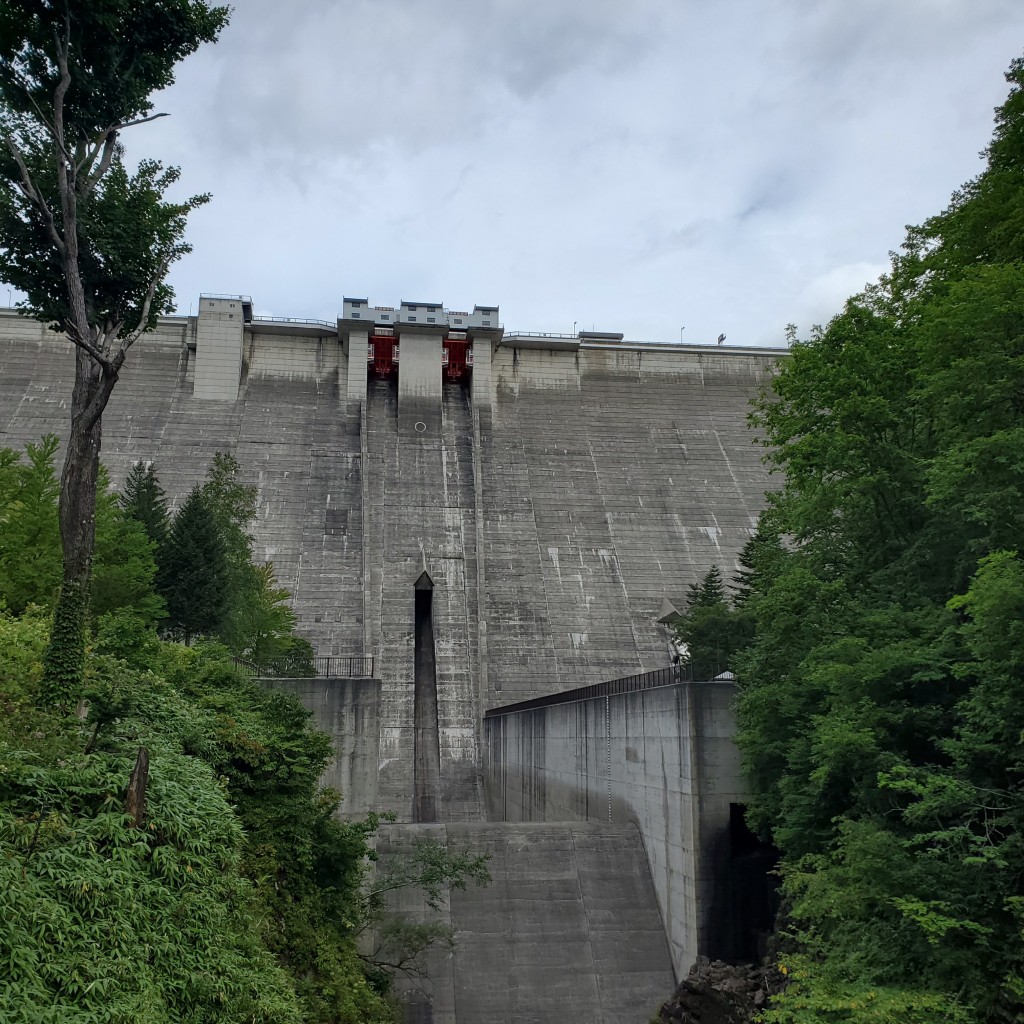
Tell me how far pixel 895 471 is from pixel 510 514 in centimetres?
2933

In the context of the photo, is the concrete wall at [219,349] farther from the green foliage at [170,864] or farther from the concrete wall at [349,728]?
the green foliage at [170,864]

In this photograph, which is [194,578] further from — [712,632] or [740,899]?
[740,899]

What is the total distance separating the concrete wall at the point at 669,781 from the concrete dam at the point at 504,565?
6cm

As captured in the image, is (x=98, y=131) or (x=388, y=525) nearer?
(x=98, y=131)

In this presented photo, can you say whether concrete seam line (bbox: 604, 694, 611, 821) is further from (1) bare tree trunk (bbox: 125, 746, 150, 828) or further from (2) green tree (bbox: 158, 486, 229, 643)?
(1) bare tree trunk (bbox: 125, 746, 150, 828)

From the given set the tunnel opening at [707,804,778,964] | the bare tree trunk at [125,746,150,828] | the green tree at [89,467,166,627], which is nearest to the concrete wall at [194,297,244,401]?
the green tree at [89,467,166,627]

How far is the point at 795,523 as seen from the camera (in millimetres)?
14594

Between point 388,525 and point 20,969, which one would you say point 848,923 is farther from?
point 388,525

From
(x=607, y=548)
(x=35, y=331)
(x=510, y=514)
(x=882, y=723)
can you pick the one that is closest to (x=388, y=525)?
(x=510, y=514)

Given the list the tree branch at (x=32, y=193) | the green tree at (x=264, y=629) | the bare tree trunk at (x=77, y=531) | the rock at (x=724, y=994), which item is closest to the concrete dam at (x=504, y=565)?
the rock at (x=724, y=994)

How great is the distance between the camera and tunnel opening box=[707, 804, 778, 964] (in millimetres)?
15352

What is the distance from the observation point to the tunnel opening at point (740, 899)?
15.4 meters

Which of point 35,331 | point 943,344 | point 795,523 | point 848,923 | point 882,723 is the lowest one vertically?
point 848,923

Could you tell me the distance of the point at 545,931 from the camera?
17.2m
